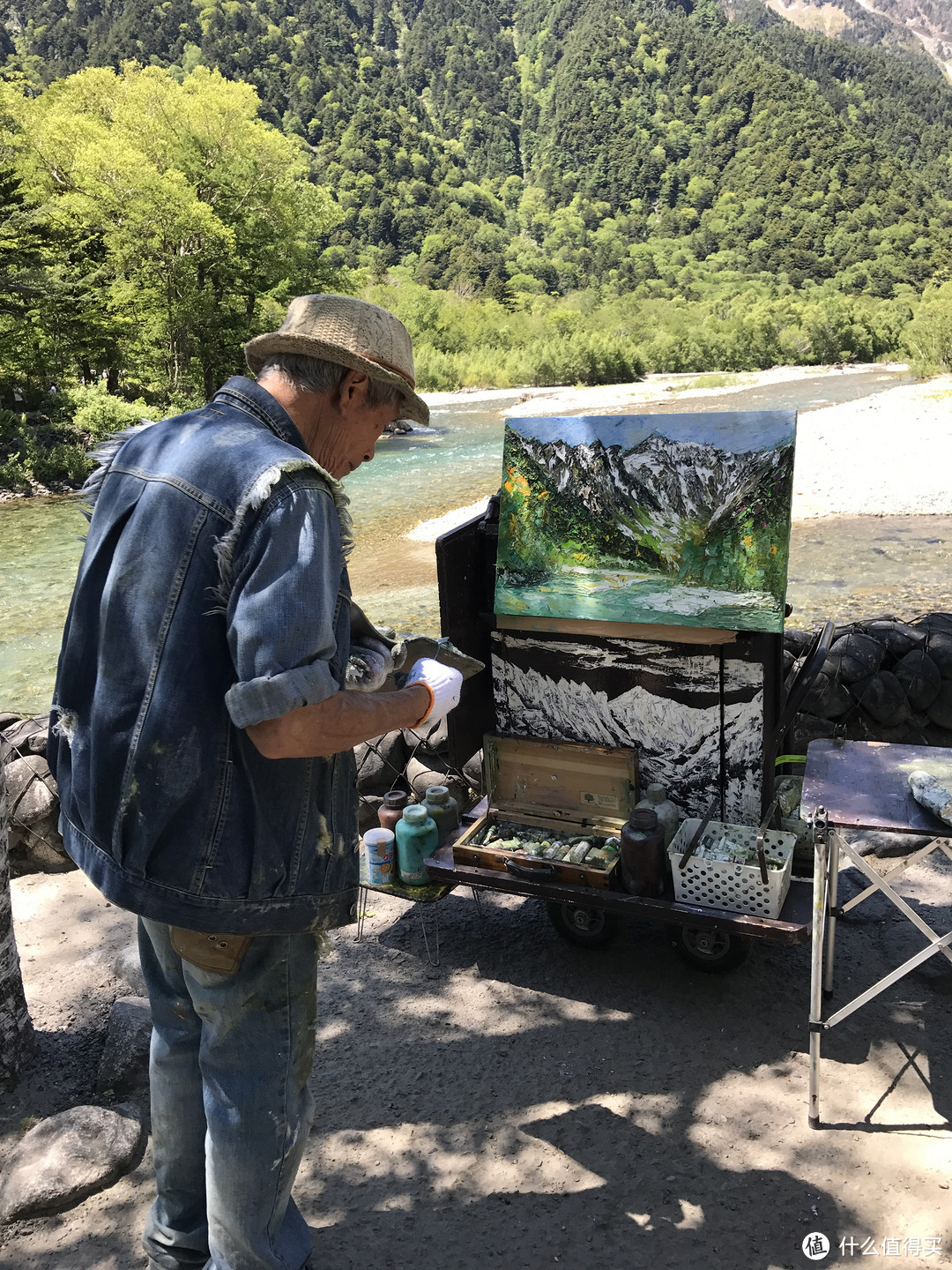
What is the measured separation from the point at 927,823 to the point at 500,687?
1696 mm

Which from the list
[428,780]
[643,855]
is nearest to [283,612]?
[643,855]

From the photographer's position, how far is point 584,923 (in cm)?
349

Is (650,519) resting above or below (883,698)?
above

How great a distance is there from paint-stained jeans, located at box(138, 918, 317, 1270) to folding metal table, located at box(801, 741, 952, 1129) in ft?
4.99

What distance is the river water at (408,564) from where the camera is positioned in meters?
9.23

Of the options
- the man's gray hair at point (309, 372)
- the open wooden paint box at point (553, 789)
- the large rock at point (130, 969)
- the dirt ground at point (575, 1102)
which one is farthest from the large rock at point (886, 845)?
the man's gray hair at point (309, 372)

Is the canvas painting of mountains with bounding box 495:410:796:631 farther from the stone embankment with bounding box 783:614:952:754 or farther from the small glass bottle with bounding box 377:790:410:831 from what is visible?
the stone embankment with bounding box 783:614:952:754

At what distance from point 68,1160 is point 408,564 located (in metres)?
10.2

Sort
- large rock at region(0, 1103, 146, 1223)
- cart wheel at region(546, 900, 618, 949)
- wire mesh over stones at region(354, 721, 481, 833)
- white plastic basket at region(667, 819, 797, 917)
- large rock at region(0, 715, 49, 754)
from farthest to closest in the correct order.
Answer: large rock at region(0, 715, 49, 754) → wire mesh over stones at region(354, 721, 481, 833) → cart wheel at region(546, 900, 618, 949) → white plastic basket at region(667, 819, 797, 917) → large rock at region(0, 1103, 146, 1223)

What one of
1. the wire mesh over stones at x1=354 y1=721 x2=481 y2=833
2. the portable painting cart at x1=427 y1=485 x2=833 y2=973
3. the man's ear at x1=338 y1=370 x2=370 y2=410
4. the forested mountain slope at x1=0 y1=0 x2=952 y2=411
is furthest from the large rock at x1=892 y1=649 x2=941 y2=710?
the forested mountain slope at x1=0 y1=0 x2=952 y2=411

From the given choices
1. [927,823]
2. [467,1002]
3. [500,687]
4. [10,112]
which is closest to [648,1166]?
[467,1002]

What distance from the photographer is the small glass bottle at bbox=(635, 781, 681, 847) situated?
11.0 feet

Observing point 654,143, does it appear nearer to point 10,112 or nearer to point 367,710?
point 10,112

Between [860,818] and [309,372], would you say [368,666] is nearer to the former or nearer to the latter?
[309,372]
